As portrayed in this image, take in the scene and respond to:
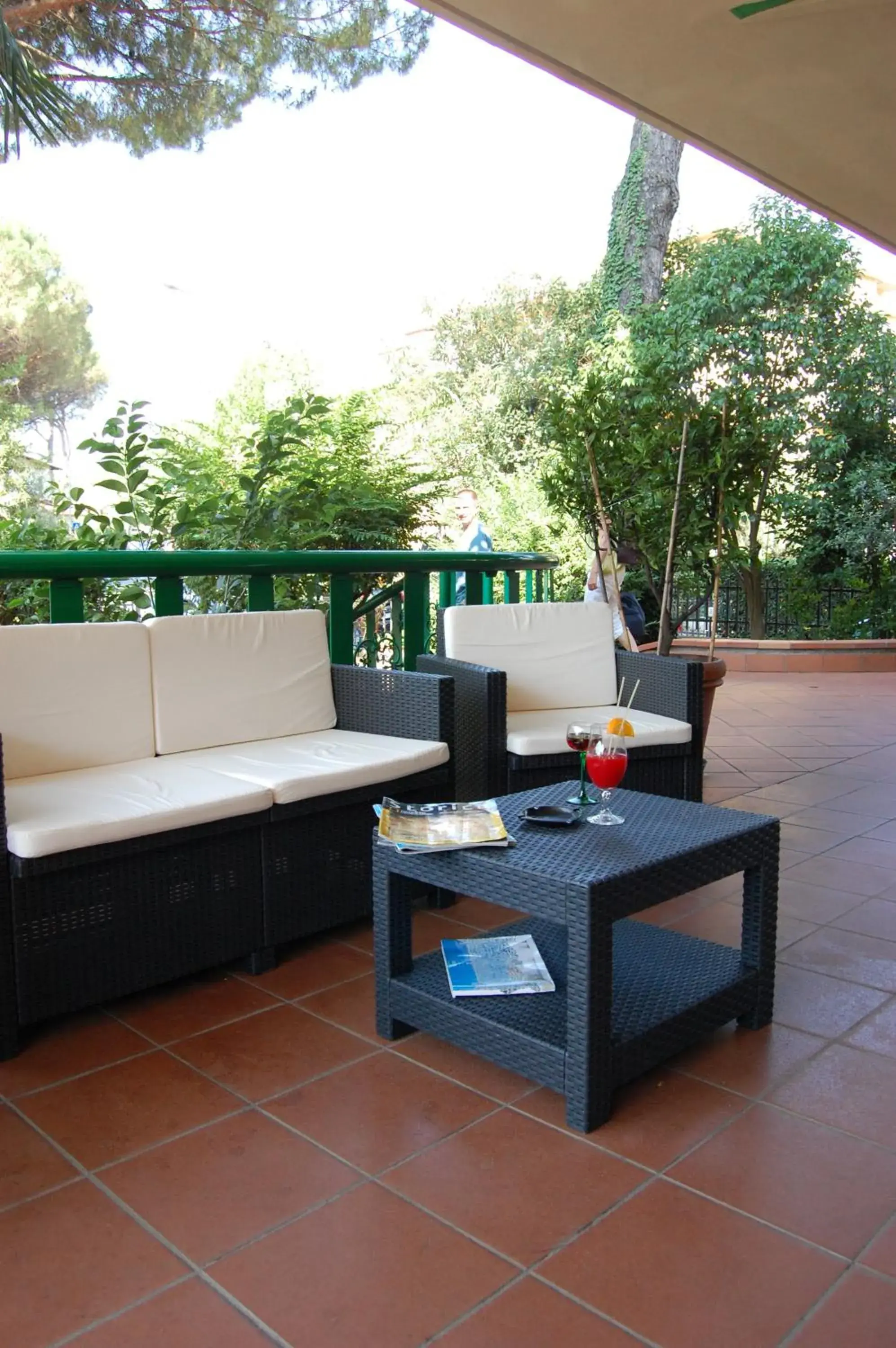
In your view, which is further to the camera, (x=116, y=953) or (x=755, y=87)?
(x=755, y=87)

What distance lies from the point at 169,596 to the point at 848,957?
217cm

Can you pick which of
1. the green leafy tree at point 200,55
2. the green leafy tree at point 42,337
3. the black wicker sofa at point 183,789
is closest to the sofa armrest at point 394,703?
the black wicker sofa at point 183,789

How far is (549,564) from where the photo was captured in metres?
4.65

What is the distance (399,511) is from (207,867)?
4842mm

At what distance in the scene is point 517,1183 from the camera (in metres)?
1.78

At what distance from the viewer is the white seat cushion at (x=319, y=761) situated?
8.68 feet

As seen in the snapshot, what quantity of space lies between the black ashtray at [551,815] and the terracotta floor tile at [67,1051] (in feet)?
3.10

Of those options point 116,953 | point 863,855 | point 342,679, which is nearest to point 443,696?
point 342,679

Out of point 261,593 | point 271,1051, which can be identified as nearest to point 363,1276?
point 271,1051

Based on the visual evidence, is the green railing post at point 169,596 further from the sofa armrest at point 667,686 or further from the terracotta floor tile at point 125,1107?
the sofa armrest at point 667,686

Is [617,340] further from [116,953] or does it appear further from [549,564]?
[116,953]

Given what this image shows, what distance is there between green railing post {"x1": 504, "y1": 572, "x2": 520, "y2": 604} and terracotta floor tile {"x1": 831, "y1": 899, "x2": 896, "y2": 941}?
6.44 ft

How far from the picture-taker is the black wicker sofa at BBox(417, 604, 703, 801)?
3.27m

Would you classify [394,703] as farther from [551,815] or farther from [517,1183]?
[517,1183]
